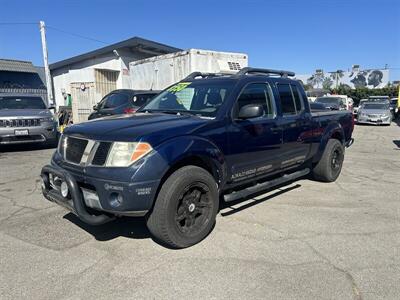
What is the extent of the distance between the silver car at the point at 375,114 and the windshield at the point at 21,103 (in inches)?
703

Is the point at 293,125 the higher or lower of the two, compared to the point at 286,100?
lower

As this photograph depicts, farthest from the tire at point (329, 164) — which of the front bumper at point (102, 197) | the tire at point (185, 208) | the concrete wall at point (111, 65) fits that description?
the concrete wall at point (111, 65)

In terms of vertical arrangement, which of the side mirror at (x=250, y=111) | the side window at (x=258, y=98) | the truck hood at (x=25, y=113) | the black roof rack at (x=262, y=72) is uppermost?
the black roof rack at (x=262, y=72)

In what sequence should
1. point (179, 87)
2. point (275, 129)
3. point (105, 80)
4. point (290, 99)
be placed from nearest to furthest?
point (275, 129)
point (179, 87)
point (290, 99)
point (105, 80)

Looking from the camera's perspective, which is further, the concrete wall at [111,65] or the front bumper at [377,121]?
the front bumper at [377,121]

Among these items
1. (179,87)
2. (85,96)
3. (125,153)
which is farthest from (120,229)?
(85,96)

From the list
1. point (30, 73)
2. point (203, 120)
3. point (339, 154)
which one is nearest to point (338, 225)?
point (203, 120)

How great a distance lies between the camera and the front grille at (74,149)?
3.66 m

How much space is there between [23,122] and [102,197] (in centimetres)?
741

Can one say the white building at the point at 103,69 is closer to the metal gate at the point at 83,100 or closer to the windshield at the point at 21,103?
the metal gate at the point at 83,100

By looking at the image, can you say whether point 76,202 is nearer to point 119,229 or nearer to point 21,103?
point 119,229

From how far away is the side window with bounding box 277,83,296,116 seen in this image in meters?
5.18

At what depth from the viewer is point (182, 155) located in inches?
139

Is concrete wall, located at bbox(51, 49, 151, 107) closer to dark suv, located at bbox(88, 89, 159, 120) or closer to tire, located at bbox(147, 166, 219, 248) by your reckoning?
dark suv, located at bbox(88, 89, 159, 120)
